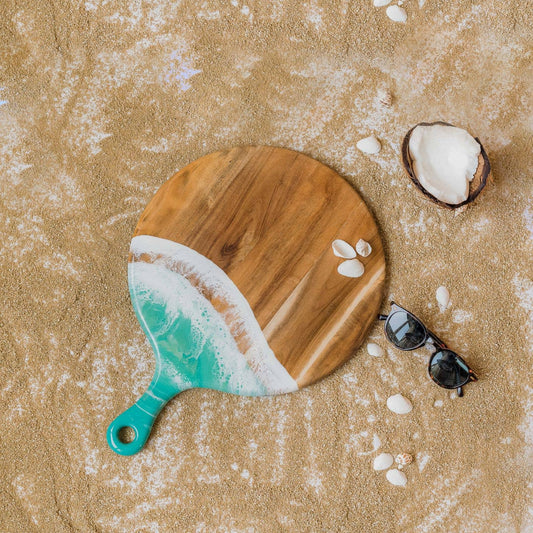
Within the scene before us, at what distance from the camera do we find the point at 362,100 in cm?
95

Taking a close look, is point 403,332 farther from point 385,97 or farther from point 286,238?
point 385,97

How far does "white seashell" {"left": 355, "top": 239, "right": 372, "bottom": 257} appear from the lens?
879 millimetres

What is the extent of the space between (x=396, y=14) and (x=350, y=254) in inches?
17.8

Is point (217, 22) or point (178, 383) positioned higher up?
point (217, 22)

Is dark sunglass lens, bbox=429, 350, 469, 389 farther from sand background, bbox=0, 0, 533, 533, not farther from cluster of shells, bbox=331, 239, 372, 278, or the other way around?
cluster of shells, bbox=331, 239, 372, 278

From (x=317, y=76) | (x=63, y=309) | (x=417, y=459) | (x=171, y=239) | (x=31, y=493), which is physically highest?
(x=317, y=76)

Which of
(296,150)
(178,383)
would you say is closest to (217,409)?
(178,383)

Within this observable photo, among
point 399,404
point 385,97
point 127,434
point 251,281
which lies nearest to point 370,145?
point 385,97

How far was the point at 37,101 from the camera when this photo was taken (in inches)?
38.1

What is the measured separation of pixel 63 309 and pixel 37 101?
0.39m

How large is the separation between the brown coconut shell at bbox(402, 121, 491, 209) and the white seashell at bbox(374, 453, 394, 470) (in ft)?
1.45

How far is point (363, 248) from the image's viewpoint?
88 centimetres

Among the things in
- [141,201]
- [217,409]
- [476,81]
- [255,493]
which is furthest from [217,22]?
[255,493]

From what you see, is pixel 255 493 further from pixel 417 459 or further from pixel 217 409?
pixel 417 459
